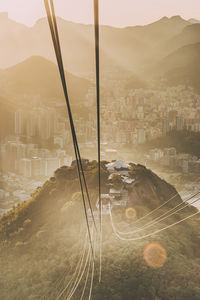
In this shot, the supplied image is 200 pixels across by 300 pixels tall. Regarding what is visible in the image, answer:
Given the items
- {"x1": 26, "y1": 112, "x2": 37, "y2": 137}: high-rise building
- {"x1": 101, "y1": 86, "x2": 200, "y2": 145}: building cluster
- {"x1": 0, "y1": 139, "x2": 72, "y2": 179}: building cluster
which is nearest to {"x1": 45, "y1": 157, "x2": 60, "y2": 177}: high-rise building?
{"x1": 0, "y1": 139, "x2": 72, "y2": 179}: building cluster

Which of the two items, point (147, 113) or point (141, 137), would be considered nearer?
point (141, 137)

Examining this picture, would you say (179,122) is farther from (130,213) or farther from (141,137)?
(130,213)

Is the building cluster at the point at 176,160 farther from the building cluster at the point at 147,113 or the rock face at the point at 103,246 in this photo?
the rock face at the point at 103,246

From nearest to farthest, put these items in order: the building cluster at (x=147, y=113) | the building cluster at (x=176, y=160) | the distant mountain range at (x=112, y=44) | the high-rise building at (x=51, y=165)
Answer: the building cluster at (x=176, y=160) → the high-rise building at (x=51, y=165) → the building cluster at (x=147, y=113) → the distant mountain range at (x=112, y=44)

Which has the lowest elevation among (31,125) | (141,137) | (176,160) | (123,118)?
(176,160)

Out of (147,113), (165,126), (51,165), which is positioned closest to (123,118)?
(147,113)

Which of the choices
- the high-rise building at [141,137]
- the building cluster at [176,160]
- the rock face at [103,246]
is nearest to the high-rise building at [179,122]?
the high-rise building at [141,137]
